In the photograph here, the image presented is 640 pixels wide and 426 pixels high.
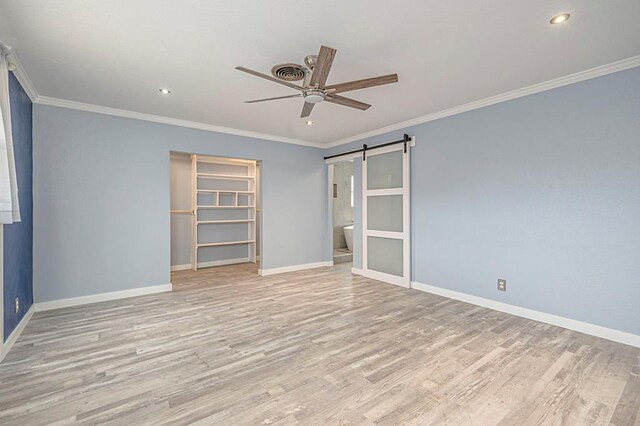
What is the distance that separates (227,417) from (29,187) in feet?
11.7

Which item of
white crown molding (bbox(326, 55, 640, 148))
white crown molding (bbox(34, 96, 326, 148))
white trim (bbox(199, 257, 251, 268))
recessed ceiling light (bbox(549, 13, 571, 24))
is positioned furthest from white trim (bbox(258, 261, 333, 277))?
recessed ceiling light (bbox(549, 13, 571, 24))

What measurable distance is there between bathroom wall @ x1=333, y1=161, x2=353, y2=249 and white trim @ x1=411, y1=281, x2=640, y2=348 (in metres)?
3.84

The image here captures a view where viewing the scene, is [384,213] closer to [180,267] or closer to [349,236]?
[349,236]

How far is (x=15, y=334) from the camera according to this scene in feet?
8.96

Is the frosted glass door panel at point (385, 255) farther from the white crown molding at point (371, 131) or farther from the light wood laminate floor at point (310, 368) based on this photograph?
the white crown molding at point (371, 131)

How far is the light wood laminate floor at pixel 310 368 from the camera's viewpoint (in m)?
1.77

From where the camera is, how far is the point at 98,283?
3861 mm

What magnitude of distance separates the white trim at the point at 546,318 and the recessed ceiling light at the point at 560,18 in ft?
9.12

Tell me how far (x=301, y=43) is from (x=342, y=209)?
5.97 meters

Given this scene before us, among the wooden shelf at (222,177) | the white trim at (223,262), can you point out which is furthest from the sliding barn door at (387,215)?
the white trim at (223,262)

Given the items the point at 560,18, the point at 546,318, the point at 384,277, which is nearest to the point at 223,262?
the point at 384,277

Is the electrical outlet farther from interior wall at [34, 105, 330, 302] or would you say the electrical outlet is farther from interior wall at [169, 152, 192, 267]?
interior wall at [169, 152, 192, 267]

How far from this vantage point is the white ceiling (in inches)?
77.3

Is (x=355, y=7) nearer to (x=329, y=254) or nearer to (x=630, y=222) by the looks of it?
(x=630, y=222)
